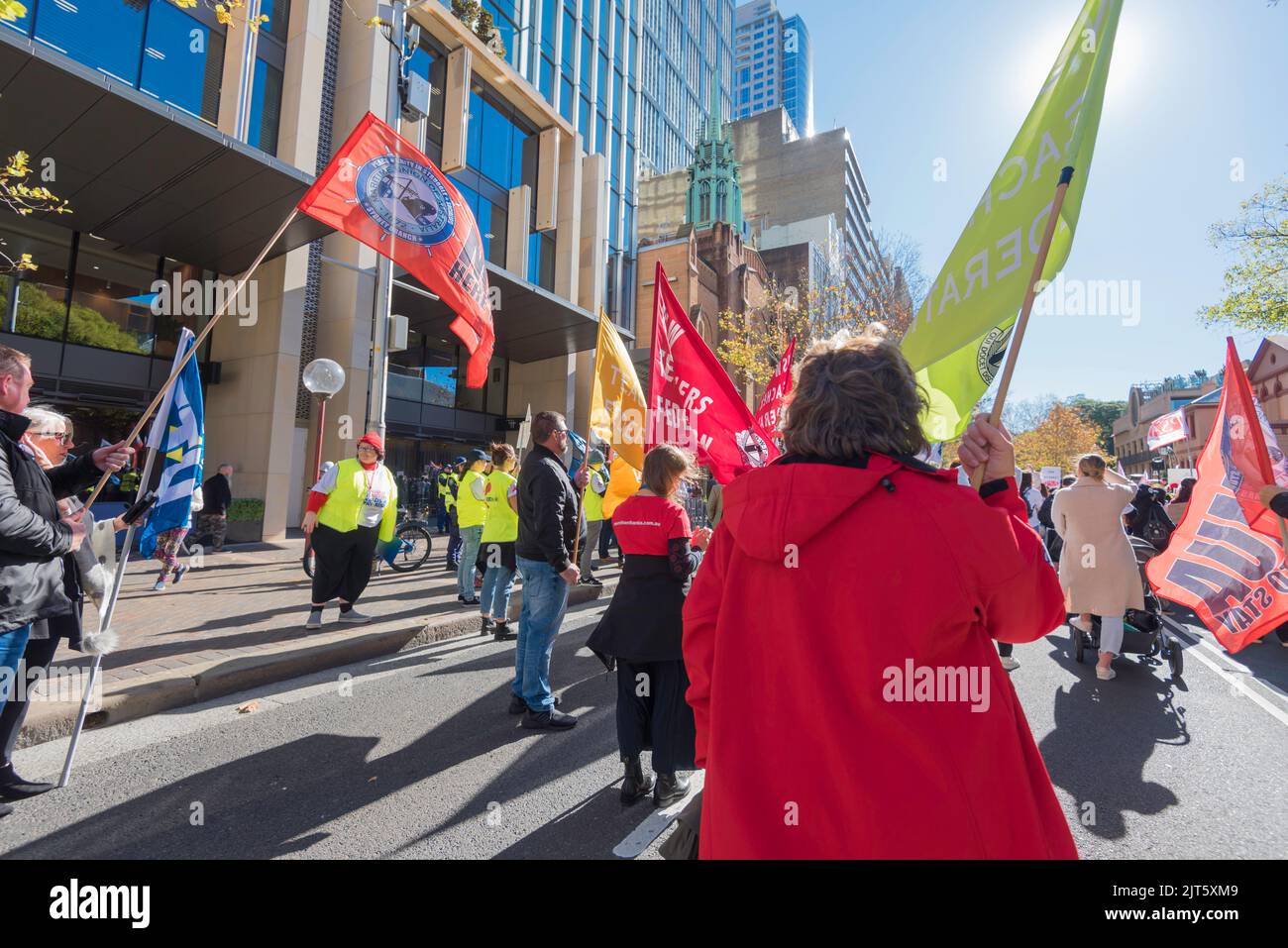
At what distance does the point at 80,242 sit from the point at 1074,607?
61.6 ft

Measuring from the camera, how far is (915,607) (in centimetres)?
131

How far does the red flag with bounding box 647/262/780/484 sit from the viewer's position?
14.9ft

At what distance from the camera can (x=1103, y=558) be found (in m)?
5.85

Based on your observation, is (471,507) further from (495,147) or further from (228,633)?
(495,147)

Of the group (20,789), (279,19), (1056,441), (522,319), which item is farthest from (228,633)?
(1056,441)

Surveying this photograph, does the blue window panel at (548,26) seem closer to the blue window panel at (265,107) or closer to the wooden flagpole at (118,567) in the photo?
the blue window panel at (265,107)

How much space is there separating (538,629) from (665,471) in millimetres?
1560

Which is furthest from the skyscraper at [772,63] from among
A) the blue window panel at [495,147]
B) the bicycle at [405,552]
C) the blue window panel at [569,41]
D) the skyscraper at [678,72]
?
the bicycle at [405,552]

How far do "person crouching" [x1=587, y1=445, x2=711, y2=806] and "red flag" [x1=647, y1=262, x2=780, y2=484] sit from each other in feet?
2.79

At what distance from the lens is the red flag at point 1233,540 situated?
427cm

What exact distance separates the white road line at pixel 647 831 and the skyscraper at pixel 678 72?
4390cm
